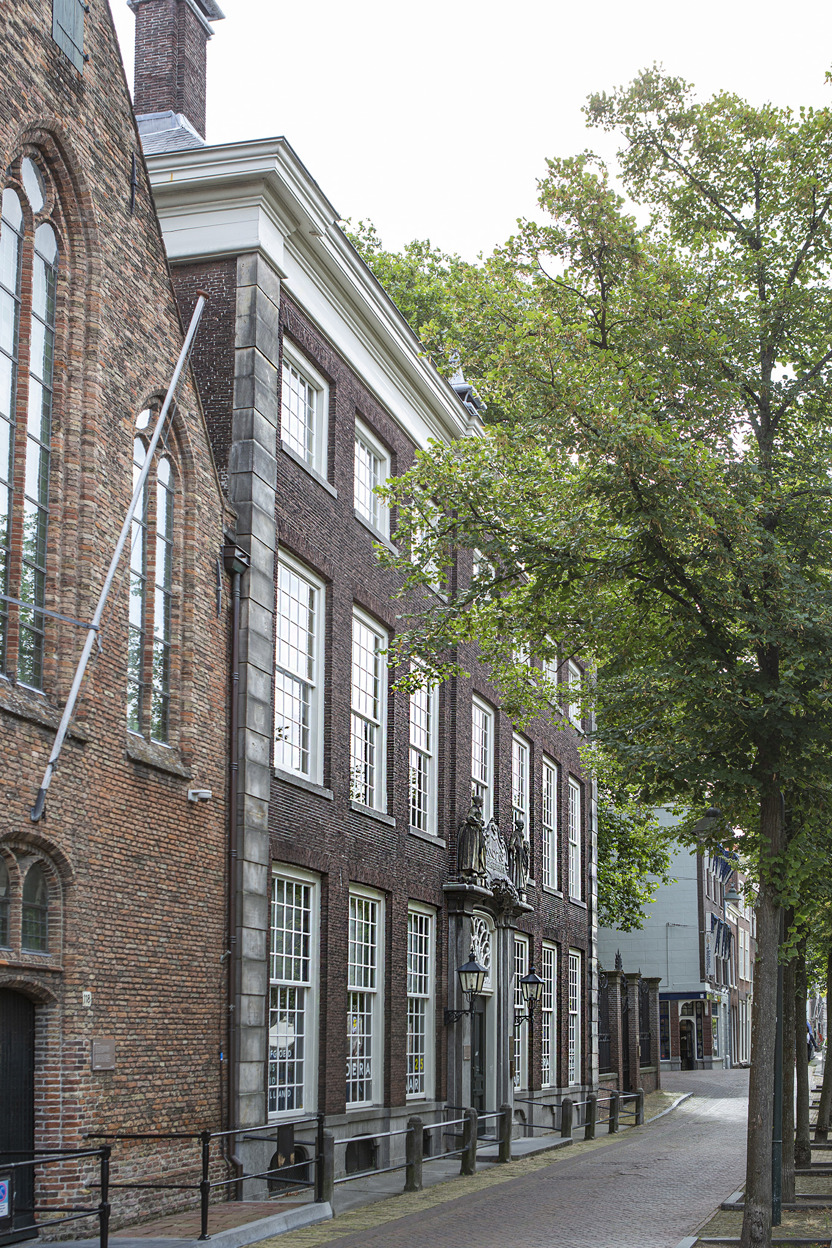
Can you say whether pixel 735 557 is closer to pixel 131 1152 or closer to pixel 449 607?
pixel 449 607

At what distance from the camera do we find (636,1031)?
3791cm

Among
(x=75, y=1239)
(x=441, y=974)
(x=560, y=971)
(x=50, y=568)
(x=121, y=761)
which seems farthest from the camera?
Answer: (x=560, y=971)

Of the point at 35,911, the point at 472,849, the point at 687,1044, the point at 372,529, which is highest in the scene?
the point at 372,529

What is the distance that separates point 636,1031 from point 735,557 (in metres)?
26.8

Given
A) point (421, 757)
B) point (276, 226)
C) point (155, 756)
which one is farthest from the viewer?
point (421, 757)

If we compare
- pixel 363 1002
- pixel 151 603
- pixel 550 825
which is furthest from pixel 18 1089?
pixel 550 825

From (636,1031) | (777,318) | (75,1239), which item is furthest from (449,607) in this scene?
(636,1031)

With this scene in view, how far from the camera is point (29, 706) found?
11789 mm

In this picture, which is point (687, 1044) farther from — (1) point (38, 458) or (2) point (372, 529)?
(1) point (38, 458)

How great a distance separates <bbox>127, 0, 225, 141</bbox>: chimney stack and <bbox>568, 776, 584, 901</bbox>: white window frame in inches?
803

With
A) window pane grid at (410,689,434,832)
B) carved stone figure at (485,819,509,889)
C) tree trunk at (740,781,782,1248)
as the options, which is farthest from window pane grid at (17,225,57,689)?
carved stone figure at (485,819,509,889)

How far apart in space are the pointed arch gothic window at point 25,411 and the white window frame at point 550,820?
20989 mm

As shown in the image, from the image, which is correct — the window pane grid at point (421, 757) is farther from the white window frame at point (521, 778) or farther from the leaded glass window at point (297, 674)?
the white window frame at point (521, 778)

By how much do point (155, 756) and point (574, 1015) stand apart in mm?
22623
